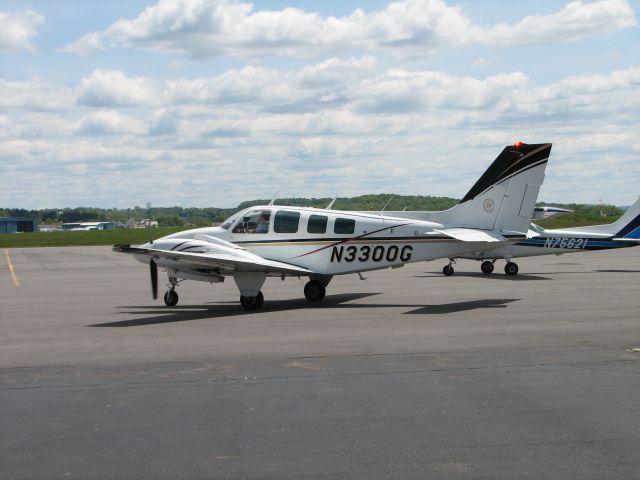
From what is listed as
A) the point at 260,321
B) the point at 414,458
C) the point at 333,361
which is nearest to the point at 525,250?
the point at 260,321

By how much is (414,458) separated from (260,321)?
9.49 metres

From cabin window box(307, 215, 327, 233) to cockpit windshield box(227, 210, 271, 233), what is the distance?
103cm

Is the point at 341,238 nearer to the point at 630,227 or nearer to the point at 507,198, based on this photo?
the point at 507,198

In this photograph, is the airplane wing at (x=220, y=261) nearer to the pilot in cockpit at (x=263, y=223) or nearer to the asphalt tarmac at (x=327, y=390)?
the pilot in cockpit at (x=263, y=223)

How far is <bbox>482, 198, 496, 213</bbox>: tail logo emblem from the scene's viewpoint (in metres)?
18.6

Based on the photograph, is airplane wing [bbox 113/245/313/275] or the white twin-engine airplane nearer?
airplane wing [bbox 113/245/313/275]

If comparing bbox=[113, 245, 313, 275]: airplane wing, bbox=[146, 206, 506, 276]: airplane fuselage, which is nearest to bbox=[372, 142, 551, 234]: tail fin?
bbox=[146, 206, 506, 276]: airplane fuselage

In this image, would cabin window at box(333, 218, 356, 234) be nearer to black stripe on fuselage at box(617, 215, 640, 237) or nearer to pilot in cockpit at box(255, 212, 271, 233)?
pilot in cockpit at box(255, 212, 271, 233)

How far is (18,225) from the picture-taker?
15800 centimetres

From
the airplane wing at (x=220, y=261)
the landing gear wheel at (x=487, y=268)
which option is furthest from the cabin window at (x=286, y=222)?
the landing gear wheel at (x=487, y=268)

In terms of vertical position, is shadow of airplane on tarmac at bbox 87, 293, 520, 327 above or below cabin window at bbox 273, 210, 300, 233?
below

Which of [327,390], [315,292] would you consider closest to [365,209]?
[315,292]

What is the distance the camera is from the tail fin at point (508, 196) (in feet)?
60.8

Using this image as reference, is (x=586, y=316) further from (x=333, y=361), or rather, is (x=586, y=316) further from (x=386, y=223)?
(x=333, y=361)
